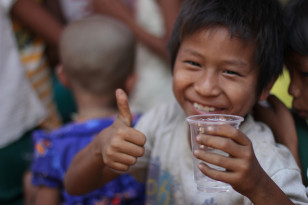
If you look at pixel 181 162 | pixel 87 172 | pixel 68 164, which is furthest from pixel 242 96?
pixel 68 164

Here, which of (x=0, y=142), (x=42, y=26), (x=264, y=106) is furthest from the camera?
(x=42, y=26)

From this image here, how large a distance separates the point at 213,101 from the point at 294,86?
1.44ft

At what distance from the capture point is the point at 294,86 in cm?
194

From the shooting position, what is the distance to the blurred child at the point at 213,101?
1611 mm

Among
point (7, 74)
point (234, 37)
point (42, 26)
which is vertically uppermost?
point (234, 37)

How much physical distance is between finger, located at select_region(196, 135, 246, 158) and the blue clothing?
1.18 m

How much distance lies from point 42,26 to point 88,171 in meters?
1.78

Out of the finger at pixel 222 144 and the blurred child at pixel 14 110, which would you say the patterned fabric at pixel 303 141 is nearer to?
the finger at pixel 222 144

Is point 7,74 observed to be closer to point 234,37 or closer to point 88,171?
point 88,171

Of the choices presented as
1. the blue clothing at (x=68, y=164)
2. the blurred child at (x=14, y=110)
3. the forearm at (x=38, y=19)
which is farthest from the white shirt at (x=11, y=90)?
the blue clothing at (x=68, y=164)

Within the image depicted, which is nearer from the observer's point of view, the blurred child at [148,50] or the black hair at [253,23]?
the black hair at [253,23]

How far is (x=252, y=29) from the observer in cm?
177

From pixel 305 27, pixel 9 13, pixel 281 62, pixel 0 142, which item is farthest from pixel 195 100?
pixel 9 13

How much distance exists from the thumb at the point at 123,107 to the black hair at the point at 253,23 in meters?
0.43
